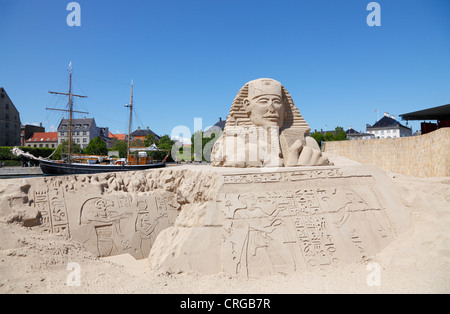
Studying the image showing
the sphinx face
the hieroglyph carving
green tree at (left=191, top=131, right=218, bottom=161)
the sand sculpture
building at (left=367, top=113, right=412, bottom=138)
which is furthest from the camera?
building at (left=367, top=113, right=412, bottom=138)

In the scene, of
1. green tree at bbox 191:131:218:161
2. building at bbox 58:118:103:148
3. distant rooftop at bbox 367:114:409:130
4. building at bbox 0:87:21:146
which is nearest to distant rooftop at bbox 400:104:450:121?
green tree at bbox 191:131:218:161

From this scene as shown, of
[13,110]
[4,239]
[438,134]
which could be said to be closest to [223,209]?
[4,239]

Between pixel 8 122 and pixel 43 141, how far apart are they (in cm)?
1453

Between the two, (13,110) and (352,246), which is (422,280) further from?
(13,110)

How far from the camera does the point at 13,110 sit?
102 ft

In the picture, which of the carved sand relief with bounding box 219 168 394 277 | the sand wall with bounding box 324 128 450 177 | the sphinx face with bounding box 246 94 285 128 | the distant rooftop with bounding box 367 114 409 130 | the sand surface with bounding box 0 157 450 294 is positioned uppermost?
the distant rooftop with bounding box 367 114 409 130

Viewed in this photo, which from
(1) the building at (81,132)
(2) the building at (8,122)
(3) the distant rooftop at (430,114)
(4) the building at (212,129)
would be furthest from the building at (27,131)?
(3) the distant rooftop at (430,114)

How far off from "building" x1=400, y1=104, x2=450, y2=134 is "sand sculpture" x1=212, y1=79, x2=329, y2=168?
10.7 meters

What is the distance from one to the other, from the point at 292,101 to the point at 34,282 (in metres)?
6.39

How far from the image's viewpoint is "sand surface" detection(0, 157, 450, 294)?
3.35m

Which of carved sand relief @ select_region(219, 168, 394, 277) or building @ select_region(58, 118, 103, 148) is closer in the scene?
carved sand relief @ select_region(219, 168, 394, 277)

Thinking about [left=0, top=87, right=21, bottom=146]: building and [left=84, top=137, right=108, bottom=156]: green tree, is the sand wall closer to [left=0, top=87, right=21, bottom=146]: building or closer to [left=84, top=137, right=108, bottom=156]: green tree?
[left=84, top=137, right=108, bottom=156]: green tree

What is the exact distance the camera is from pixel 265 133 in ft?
21.4
